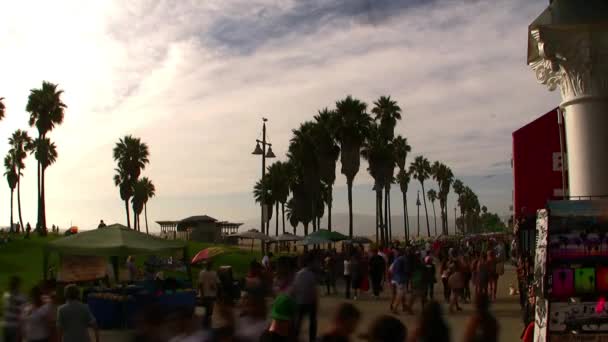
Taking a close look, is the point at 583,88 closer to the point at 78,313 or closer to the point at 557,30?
the point at 557,30

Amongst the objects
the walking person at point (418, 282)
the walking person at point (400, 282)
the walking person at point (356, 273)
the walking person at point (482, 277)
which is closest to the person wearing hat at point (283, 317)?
the walking person at point (400, 282)

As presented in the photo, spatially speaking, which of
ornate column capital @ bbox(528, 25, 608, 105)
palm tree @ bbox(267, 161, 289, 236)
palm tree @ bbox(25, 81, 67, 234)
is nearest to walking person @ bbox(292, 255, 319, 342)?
ornate column capital @ bbox(528, 25, 608, 105)

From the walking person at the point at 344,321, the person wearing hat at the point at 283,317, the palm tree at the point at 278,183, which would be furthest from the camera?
the palm tree at the point at 278,183

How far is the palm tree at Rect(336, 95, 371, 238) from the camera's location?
162 feet

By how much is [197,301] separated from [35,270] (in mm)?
22347

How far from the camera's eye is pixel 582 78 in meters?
12.5

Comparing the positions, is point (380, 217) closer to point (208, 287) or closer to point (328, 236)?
point (328, 236)

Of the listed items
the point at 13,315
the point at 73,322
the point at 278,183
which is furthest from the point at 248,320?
the point at 278,183

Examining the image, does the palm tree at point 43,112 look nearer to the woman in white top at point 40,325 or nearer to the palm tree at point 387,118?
the palm tree at point 387,118

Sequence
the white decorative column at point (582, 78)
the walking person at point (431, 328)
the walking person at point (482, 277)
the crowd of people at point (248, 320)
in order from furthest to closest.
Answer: the walking person at point (482, 277), the white decorative column at point (582, 78), the crowd of people at point (248, 320), the walking person at point (431, 328)

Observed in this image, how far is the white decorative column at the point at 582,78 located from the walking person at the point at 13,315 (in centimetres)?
965

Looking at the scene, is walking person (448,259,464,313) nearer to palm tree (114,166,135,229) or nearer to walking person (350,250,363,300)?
walking person (350,250,363,300)

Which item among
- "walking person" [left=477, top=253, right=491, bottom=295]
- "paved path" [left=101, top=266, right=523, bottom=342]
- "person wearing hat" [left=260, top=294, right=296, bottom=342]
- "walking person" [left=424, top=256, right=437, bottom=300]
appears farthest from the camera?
"walking person" [left=424, top=256, right=437, bottom=300]

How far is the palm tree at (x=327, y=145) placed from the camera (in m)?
50.8
